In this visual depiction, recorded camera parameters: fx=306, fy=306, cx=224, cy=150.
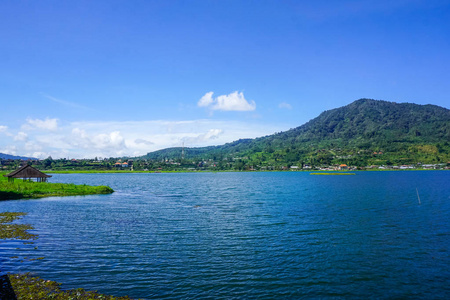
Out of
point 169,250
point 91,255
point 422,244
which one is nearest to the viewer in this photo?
point 91,255

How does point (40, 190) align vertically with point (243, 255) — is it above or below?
above

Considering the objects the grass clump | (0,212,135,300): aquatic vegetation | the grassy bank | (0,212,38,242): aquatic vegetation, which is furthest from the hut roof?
the grass clump

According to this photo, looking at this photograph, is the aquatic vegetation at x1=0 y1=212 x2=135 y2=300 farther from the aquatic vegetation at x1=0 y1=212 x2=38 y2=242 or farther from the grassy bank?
the grassy bank

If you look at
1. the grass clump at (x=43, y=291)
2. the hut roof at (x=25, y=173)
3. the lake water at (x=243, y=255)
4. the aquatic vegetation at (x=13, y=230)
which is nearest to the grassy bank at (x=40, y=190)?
the hut roof at (x=25, y=173)

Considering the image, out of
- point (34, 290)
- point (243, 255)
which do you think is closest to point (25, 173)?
point (34, 290)

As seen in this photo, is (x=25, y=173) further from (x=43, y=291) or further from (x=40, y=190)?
(x=43, y=291)

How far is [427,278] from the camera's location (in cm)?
2252

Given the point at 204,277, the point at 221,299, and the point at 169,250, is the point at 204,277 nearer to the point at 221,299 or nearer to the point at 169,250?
the point at 221,299

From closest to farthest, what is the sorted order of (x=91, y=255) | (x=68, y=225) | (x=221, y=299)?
(x=221, y=299) < (x=91, y=255) < (x=68, y=225)

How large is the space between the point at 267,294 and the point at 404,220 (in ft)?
111

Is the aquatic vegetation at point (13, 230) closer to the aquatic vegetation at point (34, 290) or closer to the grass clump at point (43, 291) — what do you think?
the aquatic vegetation at point (34, 290)

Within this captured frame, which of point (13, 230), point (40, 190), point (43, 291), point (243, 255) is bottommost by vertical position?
point (243, 255)

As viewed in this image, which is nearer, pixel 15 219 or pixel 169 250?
pixel 169 250

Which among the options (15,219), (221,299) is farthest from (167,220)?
(221,299)
